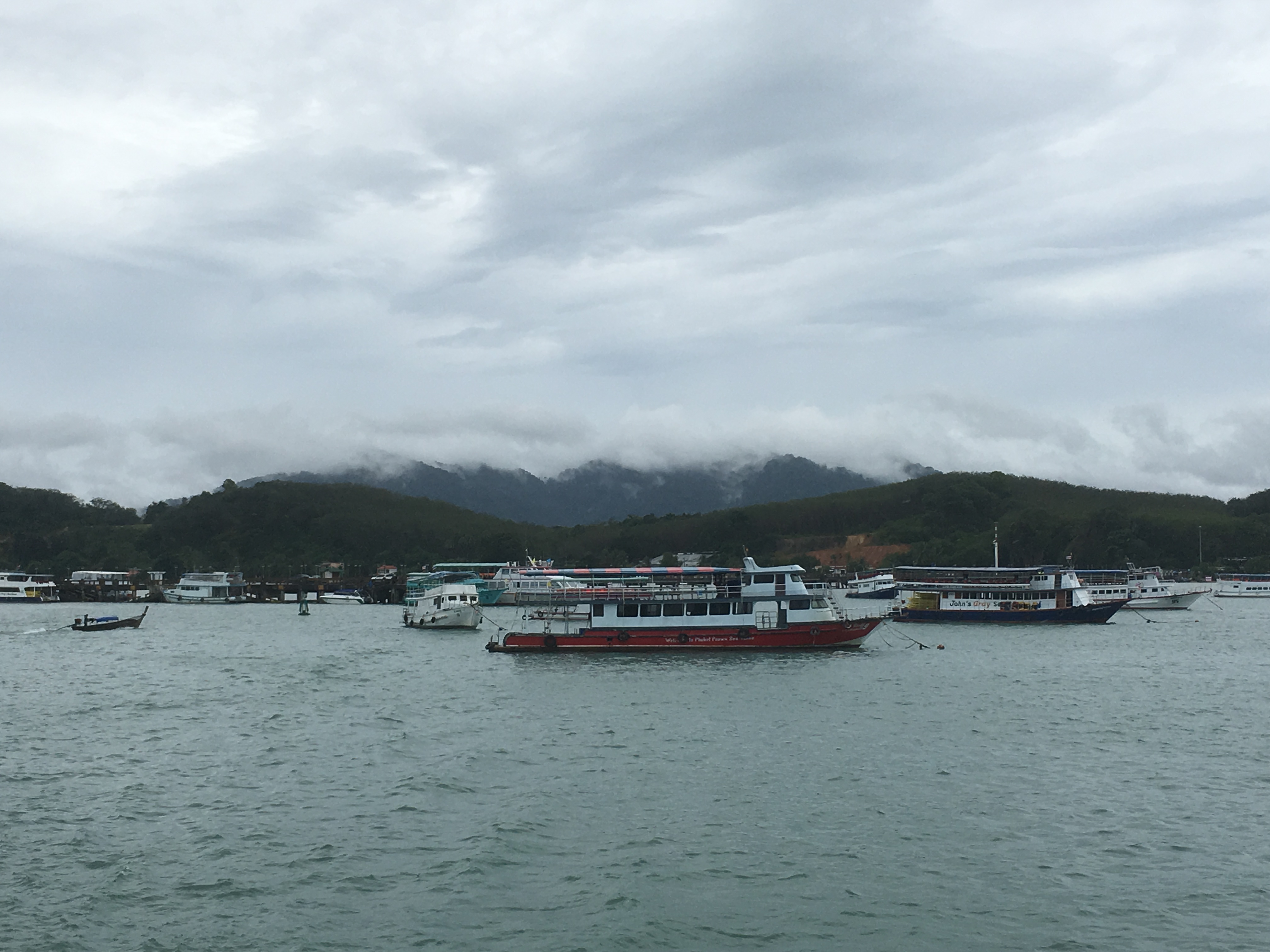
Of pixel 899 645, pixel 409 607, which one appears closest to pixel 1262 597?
pixel 899 645

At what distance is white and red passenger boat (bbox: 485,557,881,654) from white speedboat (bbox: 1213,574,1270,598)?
130942mm

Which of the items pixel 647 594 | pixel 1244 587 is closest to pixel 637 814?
pixel 647 594

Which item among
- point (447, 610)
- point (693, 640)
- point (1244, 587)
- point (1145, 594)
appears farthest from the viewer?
point (1244, 587)

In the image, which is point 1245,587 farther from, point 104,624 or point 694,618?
point 104,624

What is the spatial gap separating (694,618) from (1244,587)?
467 ft

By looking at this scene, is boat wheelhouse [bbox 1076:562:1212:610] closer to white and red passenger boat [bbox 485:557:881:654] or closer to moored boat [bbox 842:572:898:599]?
moored boat [bbox 842:572:898:599]

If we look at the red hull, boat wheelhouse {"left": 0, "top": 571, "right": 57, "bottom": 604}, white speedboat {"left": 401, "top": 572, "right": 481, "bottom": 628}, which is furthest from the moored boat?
boat wheelhouse {"left": 0, "top": 571, "right": 57, "bottom": 604}

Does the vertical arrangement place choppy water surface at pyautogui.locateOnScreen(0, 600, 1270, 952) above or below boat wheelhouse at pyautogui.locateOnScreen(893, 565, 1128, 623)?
below

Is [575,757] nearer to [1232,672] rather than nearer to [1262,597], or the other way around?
[1232,672]

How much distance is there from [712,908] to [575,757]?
1407cm

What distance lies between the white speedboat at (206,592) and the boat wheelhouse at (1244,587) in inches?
1414

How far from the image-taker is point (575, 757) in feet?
111

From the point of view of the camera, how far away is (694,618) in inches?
2667

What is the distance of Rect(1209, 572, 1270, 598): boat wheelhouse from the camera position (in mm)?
170625
